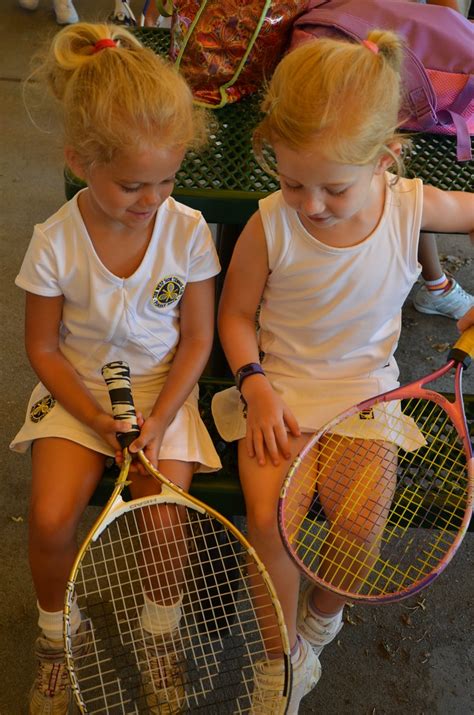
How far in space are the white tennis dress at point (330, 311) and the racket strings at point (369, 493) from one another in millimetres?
42

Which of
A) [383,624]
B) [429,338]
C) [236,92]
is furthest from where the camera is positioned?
[429,338]

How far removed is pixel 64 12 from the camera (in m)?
3.60

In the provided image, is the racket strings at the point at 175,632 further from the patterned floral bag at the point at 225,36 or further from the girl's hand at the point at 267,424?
the patterned floral bag at the point at 225,36

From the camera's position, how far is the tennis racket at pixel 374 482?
136 cm

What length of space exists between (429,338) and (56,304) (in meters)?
1.27

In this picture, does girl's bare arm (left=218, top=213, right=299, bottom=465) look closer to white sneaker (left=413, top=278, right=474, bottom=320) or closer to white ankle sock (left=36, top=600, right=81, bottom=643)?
white ankle sock (left=36, top=600, right=81, bottom=643)

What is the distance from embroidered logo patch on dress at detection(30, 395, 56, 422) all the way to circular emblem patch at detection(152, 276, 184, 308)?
0.84 feet

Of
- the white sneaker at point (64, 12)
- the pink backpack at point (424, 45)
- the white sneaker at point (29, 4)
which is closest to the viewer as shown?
the pink backpack at point (424, 45)

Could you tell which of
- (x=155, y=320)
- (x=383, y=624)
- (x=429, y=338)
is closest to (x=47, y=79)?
(x=155, y=320)

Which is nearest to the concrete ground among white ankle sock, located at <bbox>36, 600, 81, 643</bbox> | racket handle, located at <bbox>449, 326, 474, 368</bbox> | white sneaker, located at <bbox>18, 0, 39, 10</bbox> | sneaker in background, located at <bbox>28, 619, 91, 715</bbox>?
sneaker in background, located at <bbox>28, 619, 91, 715</bbox>

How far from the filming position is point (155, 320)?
1.47 m

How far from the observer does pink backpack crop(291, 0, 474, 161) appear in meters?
1.68

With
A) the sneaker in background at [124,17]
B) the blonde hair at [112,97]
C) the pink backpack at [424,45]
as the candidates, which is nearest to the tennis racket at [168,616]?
the blonde hair at [112,97]

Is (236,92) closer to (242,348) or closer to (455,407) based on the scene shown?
(242,348)
